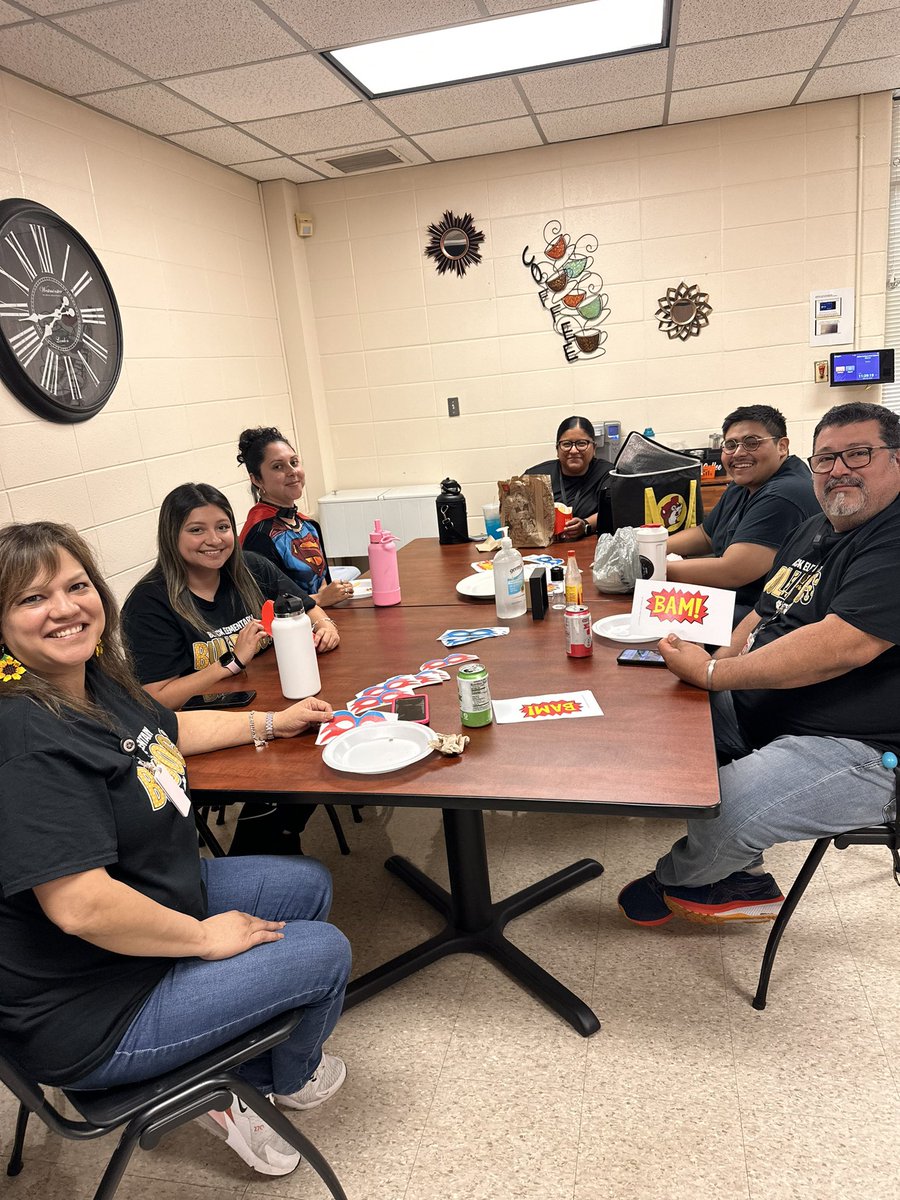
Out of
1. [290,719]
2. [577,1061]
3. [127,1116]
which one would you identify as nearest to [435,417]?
[290,719]

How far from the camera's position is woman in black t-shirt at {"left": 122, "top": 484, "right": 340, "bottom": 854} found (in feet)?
6.77

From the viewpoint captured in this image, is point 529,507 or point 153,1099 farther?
point 529,507

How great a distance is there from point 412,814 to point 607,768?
156cm

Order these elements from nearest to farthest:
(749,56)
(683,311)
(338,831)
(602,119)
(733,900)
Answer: (733,900), (338,831), (749,56), (602,119), (683,311)

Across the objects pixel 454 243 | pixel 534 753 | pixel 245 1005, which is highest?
pixel 454 243

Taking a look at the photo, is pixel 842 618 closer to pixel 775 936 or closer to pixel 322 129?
pixel 775 936

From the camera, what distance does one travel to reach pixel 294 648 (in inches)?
71.1

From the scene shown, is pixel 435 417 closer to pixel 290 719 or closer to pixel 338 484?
pixel 338 484

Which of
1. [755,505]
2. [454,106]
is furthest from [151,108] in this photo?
[755,505]

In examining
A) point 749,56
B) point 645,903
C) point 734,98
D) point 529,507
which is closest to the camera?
point 645,903

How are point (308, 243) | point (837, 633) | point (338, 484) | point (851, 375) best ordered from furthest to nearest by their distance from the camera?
point (338, 484), point (308, 243), point (851, 375), point (837, 633)

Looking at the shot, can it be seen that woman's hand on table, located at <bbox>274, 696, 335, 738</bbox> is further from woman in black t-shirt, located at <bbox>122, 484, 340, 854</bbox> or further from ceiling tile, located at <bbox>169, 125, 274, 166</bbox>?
ceiling tile, located at <bbox>169, 125, 274, 166</bbox>

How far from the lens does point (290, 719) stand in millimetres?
1677

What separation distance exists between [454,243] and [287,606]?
3.73 meters
